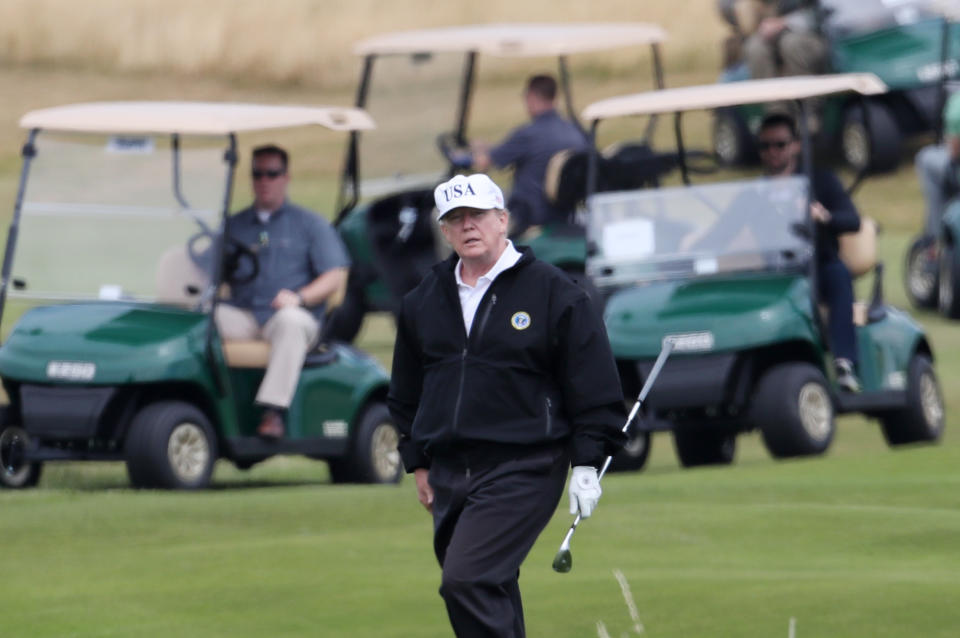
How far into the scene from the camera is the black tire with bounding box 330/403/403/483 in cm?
1190

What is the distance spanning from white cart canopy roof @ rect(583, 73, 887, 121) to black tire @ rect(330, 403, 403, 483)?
1.93 metres

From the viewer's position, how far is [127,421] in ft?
36.1

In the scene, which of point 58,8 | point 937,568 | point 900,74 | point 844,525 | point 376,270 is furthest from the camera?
point 58,8

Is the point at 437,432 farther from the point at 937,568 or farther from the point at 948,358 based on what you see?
the point at 948,358

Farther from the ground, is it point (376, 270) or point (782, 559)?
point (782, 559)

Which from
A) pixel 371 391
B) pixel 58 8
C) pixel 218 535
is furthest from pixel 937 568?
pixel 58 8

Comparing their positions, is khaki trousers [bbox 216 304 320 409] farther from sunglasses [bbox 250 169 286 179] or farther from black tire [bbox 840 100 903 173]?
black tire [bbox 840 100 903 173]

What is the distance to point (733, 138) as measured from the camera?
23.0m

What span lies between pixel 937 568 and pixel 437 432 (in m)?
2.95

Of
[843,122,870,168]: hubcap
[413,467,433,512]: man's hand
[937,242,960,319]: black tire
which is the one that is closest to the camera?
[413,467,433,512]: man's hand

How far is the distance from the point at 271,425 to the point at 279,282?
2.39 ft

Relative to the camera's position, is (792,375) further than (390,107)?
No

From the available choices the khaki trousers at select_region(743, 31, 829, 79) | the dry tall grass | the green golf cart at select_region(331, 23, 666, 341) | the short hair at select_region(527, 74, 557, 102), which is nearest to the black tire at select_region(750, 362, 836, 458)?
the green golf cart at select_region(331, 23, 666, 341)

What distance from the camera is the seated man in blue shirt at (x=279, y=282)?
11336mm
